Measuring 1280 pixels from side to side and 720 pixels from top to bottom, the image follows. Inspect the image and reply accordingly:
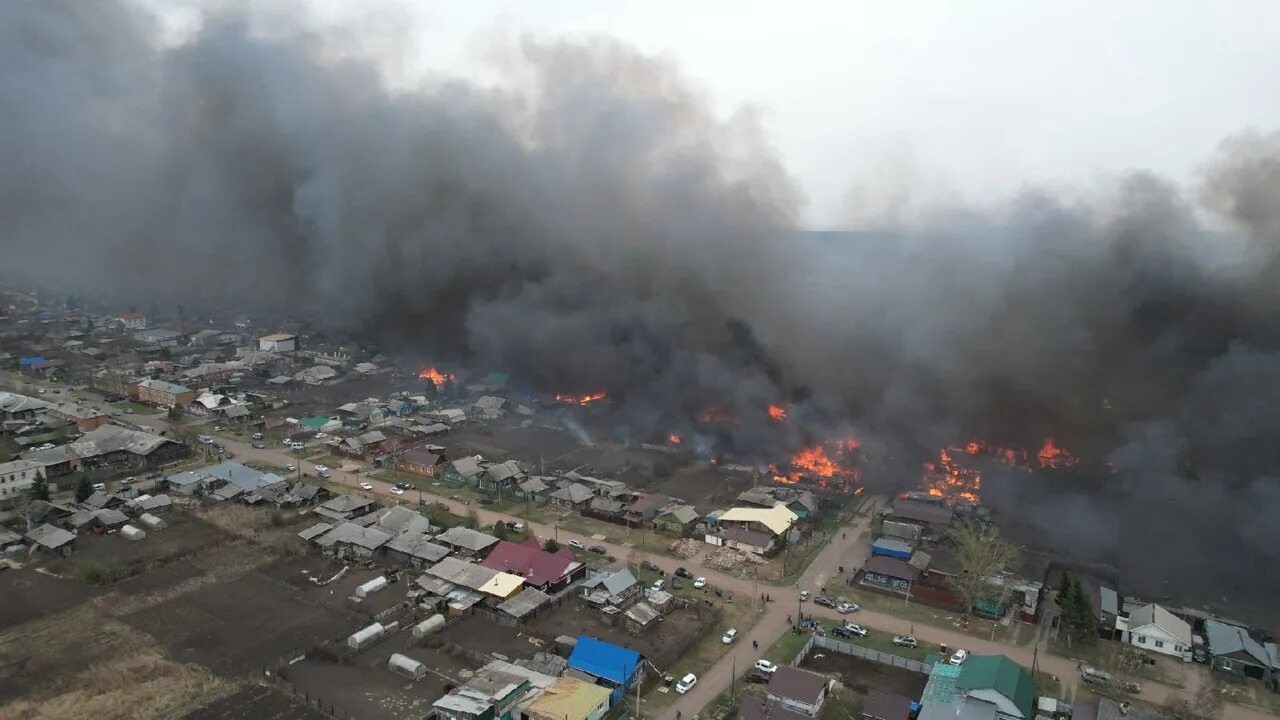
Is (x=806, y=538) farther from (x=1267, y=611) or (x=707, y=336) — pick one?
(x=707, y=336)

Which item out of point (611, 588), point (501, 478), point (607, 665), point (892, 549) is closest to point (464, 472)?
point (501, 478)

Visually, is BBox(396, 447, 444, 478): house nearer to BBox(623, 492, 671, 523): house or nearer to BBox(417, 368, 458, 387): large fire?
BBox(623, 492, 671, 523): house

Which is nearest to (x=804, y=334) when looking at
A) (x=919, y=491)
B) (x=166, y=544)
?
(x=919, y=491)

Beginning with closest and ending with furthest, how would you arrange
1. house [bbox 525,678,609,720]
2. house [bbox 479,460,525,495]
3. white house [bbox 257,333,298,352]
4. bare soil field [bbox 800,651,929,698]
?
house [bbox 525,678,609,720], bare soil field [bbox 800,651,929,698], house [bbox 479,460,525,495], white house [bbox 257,333,298,352]

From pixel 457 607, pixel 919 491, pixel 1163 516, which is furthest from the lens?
pixel 919 491

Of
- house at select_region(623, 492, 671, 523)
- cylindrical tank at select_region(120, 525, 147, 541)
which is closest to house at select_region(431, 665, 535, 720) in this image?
house at select_region(623, 492, 671, 523)

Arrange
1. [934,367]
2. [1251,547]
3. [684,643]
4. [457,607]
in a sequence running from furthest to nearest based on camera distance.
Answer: [934,367], [1251,547], [457,607], [684,643]
